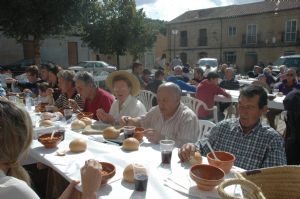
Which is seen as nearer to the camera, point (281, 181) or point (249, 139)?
point (281, 181)

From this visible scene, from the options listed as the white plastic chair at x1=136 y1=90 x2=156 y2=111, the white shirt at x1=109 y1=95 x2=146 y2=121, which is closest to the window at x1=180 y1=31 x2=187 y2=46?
the white plastic chair at x1=136 y1=90 x2=156 y2=111

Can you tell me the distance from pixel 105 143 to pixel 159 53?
133 feet

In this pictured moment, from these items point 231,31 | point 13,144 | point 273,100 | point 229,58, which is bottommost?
point 273,100

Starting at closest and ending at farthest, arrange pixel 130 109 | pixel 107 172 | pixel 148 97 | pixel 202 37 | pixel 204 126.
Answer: pixel 107 172 → pixel 204 126 → pixel 130 109 → pixel 148 97 → pixel 202 37

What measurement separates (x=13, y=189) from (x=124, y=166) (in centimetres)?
99

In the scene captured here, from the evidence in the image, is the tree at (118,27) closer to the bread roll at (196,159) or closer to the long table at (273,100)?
the long table at (273,100)

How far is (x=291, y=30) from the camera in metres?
29.4

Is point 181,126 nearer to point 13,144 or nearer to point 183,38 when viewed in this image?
point 13,144

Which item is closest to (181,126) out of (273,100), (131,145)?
(131,145)

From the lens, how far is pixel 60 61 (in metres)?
24.6

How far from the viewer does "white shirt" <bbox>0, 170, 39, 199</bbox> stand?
140 centimetres

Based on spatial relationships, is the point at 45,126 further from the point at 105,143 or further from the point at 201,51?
the point at 201,51

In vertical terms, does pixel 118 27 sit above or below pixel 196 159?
above

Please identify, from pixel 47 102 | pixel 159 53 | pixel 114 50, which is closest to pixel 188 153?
pixel 47 102
